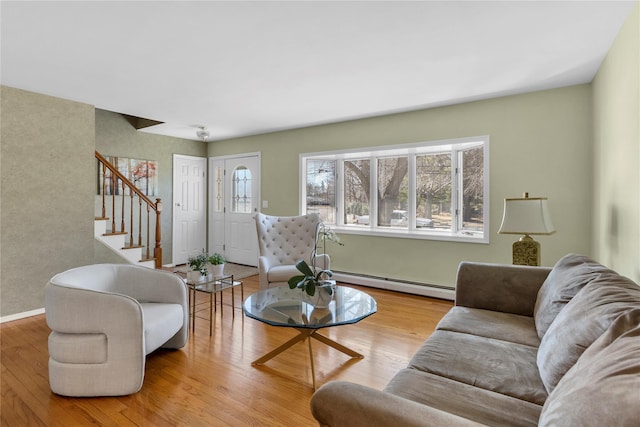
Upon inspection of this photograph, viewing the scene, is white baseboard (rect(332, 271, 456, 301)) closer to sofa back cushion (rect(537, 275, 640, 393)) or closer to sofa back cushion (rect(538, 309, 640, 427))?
sofa back cushion (rect(537, 275, 640, 393))

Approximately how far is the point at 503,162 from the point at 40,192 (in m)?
4.84

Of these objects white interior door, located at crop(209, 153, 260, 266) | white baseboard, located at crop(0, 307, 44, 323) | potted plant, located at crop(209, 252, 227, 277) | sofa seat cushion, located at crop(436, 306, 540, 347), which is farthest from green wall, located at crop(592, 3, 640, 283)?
Result: white baseboard, located at crop(0, 307, 44, 323)

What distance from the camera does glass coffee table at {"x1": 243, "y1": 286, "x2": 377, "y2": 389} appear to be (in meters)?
2.09

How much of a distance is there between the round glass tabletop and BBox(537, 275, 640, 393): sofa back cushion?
1047 millimetres

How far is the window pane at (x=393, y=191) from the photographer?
450 centimetres

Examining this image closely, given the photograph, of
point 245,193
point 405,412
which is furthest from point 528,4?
point 245,193

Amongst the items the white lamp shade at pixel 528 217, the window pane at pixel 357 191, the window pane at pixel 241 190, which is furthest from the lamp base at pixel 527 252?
the window pane at pixel 241 190

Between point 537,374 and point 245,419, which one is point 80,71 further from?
point 537,374

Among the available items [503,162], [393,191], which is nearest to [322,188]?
[393,191]

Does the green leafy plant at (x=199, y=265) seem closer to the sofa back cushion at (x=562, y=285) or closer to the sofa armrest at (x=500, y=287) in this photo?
the sofa armrest at (x=500, y=287)

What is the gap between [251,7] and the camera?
1974 mm

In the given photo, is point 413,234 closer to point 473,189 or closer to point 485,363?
point 473,189

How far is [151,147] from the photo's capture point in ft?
18.1

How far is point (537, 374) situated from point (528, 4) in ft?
6.50
